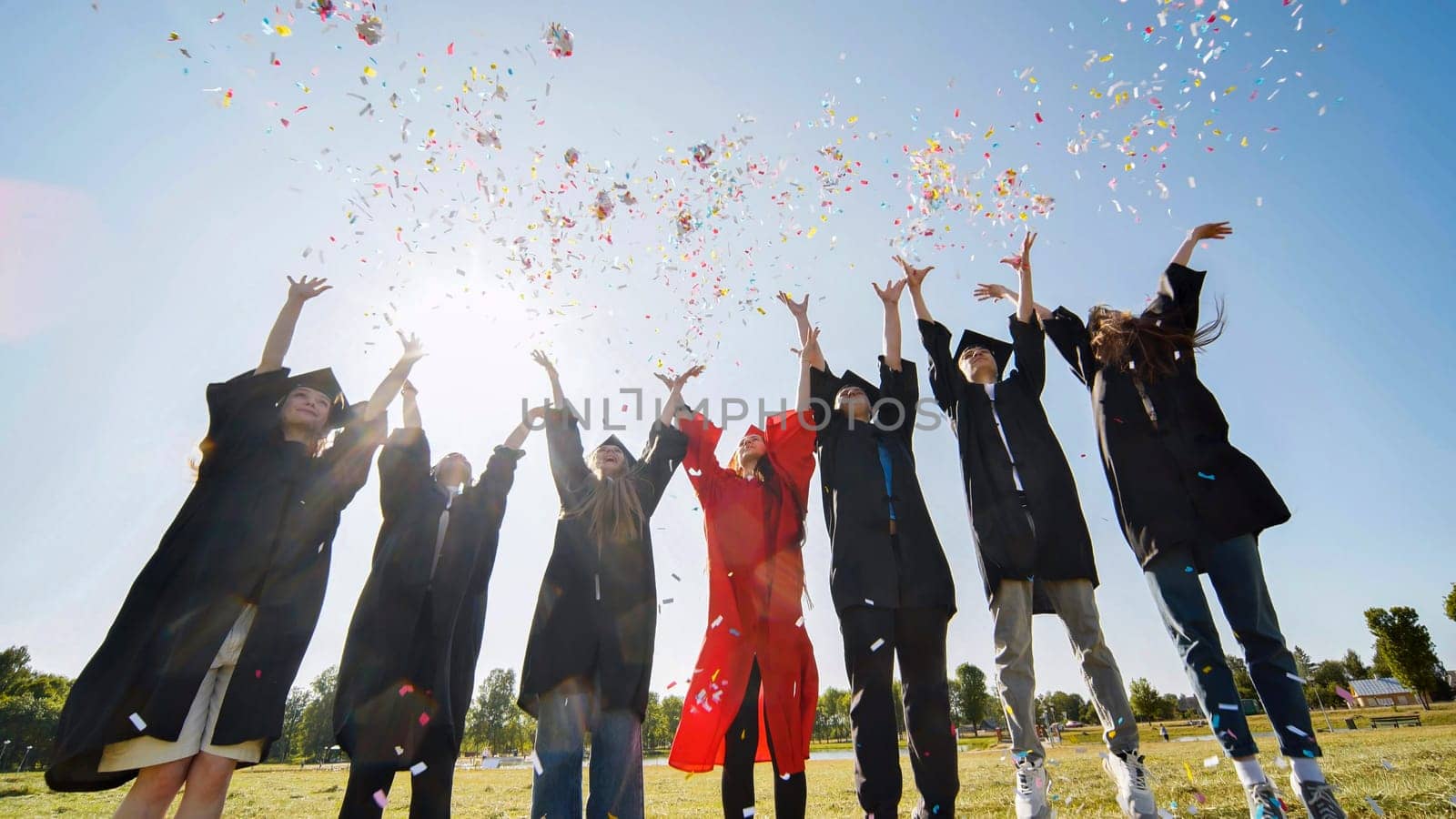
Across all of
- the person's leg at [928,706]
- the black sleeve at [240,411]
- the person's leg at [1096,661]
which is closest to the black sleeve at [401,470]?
the black sleeve at [240,411]

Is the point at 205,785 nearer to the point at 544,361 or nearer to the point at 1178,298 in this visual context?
the point at 544,361

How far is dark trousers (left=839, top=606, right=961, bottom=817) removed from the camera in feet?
12.8

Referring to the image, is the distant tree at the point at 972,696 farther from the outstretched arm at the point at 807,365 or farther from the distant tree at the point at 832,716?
the outstretched arm at the point at 807,365

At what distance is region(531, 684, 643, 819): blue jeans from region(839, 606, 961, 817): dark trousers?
137 centimetres

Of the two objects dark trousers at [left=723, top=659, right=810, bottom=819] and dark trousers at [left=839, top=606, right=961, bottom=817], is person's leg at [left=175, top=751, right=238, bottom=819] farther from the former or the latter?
dark trousers at [left=839, top=606, right=961, bottom=817]

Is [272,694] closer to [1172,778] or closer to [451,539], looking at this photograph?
[451,539]

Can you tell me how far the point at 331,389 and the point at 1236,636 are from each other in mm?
6395

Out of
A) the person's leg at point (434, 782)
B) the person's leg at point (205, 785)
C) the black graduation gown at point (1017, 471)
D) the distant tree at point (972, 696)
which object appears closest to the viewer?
the person's leg at point (205, 785)

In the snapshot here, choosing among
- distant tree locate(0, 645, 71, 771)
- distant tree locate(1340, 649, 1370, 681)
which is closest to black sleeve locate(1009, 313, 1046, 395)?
distant tree locate(0, 645, 71, 771)

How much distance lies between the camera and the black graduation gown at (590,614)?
4395mm

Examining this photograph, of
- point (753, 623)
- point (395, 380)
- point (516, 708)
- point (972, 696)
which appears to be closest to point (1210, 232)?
point (753, 623)

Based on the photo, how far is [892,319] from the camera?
6363 millimetres

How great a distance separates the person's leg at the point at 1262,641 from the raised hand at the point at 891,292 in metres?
3.24

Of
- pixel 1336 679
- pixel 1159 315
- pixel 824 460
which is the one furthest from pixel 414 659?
pixel 1336 679
